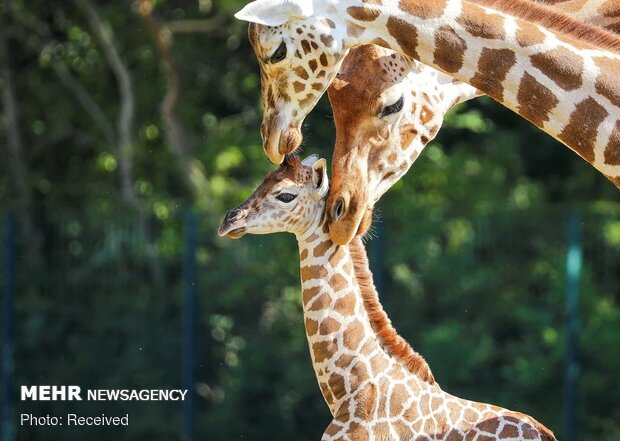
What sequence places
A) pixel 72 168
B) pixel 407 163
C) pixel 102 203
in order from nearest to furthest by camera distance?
1. pixel 407 163
2. pixel 102 203
3. pixel 72 168

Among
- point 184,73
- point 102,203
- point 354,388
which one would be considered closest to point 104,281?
point 102,203

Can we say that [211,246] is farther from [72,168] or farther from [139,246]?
[72,168]

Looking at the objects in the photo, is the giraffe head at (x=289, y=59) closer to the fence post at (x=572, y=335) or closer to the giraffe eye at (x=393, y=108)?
the giraffe eye at (x=393, y=108)

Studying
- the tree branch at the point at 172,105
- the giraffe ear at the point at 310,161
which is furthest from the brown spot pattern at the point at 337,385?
the tree branch at the point at 172,105

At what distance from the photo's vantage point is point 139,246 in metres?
9.07

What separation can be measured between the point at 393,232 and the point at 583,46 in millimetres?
5076

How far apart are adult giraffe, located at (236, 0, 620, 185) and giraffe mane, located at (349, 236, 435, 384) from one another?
3.04 feet

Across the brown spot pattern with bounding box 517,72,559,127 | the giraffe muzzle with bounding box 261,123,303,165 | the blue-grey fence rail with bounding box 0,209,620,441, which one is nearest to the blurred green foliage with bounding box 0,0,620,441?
the blue-grey fence rail with bounding box 0,209,620,441

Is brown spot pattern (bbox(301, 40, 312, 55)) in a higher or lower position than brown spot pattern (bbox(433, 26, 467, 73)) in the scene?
lower

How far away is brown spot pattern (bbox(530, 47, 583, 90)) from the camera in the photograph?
3.56 m

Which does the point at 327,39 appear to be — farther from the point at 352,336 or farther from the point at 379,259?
the point at 379,259

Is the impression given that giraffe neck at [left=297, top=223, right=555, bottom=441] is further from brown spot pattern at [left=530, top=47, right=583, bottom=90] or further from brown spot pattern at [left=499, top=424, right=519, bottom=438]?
brown spot pattern at [left=530, top=47, right=583, bottom=90]

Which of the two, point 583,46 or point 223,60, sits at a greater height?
point 583,46

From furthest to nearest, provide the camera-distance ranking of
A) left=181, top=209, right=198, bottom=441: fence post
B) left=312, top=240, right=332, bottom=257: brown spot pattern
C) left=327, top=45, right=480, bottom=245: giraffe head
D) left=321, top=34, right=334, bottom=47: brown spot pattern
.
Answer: left=181, top=209, right=198, bottom=441: fence post → left=312, top=240, right=332, bottom=257: brown spot pattern → left=327, top=45, right=480, bottom=245: giraffe head → left=321, top=34, right=334, bottom=47: brown spot pattern
